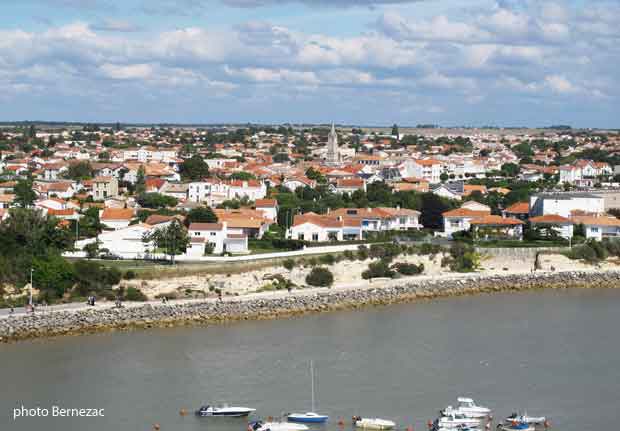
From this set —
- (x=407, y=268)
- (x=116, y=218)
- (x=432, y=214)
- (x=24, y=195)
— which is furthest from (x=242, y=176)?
(x=407, y=268)

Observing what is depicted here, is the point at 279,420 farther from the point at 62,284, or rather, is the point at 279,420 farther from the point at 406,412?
the point at 62,284

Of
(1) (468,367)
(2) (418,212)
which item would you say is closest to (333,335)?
(1) (468,367)

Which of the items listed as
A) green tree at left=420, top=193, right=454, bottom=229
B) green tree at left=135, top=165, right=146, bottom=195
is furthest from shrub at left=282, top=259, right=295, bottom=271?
green tree at left=135, top=165, right=146, bottom=195

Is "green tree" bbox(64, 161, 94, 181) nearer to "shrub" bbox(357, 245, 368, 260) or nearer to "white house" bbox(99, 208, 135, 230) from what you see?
"white house" bbox(99, 208, 135, 230)

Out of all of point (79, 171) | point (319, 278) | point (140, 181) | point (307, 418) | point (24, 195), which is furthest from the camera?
point (79, 171)

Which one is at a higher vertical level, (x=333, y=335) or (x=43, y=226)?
(x=43, y=226)

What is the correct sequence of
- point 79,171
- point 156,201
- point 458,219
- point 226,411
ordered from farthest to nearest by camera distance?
point 79,171 → point 156,201 → point 458,219 → point 226,411

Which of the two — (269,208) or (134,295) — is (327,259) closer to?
(134,295)
